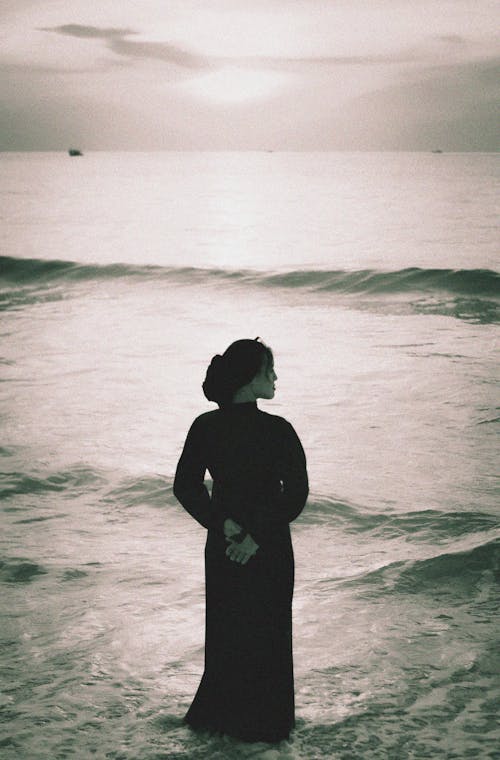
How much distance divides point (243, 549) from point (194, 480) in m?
0.37

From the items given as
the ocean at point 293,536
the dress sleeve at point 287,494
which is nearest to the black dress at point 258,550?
the dress sleeve at point 287,494

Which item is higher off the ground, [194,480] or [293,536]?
[194,480]

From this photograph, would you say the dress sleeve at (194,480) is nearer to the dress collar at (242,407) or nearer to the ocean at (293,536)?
the dress collar at (242,407)

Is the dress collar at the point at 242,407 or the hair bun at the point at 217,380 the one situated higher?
the hair bun at the point at 217,380

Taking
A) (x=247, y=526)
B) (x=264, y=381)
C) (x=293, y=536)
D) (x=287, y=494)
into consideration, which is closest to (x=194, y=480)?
(x=247, y=526)

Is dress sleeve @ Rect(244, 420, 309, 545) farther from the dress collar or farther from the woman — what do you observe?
the dress collar

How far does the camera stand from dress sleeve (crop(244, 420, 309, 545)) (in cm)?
343

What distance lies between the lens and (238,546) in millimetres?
3443

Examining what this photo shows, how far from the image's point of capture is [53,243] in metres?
39.2

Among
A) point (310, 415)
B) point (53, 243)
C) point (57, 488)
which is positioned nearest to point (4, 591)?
point (57, 488)

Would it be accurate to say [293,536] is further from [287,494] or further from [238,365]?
[238,365]

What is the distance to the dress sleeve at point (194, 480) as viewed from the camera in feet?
11.7

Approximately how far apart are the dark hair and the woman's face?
0.02 meters

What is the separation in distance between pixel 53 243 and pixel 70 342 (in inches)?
965
